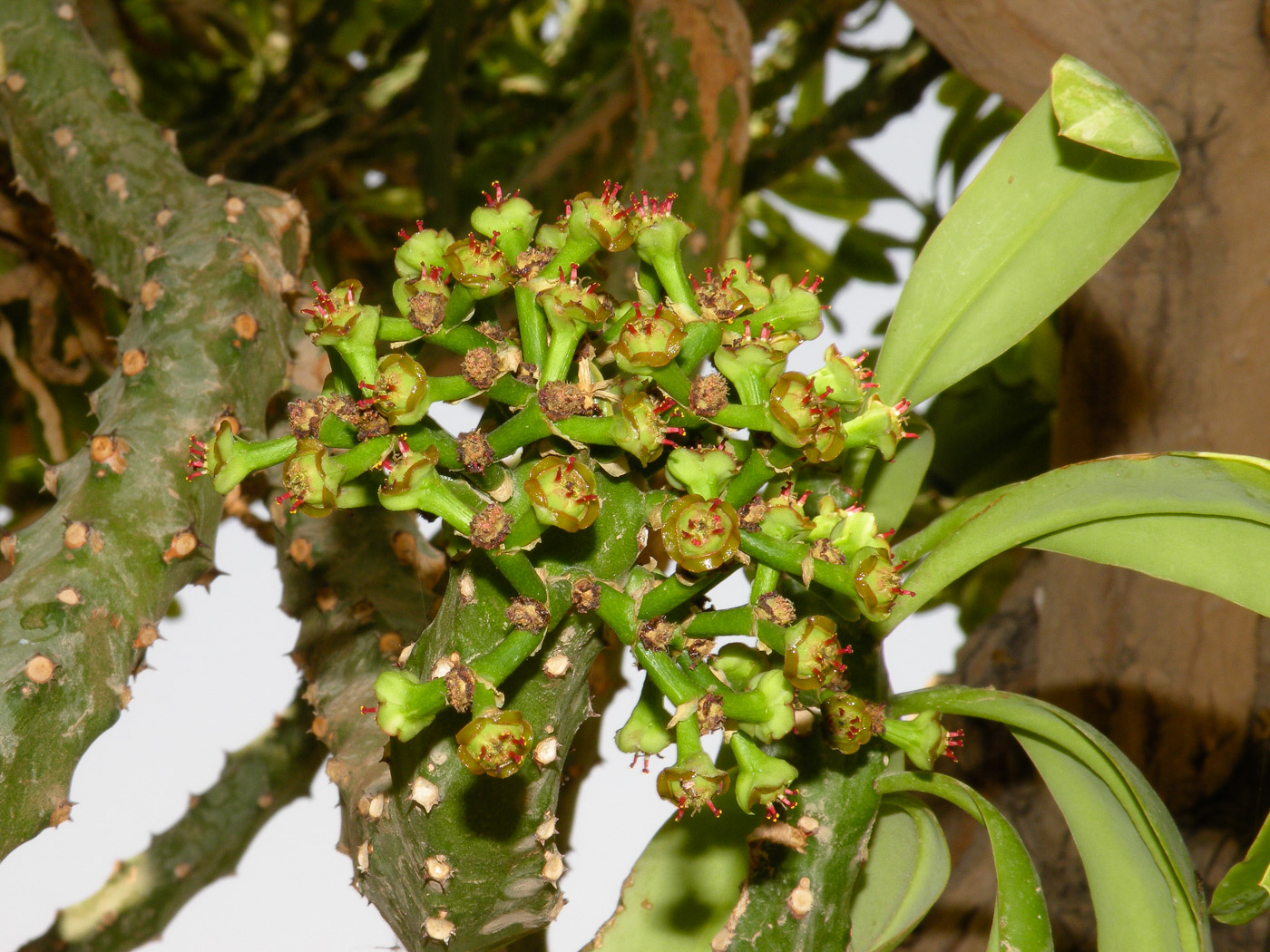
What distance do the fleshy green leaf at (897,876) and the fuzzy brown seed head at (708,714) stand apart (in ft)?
0.94

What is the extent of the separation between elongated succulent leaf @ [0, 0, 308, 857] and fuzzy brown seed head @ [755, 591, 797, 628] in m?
0.38

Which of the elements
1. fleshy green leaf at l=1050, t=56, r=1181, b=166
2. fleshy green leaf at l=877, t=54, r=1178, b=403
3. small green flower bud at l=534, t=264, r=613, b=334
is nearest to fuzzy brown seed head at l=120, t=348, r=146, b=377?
small green flower bud at l=534, t=264, r=613, b=334

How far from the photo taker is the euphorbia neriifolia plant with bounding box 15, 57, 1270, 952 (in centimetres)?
47

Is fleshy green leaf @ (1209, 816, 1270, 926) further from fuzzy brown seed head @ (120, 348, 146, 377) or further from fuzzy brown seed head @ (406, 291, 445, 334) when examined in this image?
fuzzy brown seed head @ (120, 348, 146, 377)

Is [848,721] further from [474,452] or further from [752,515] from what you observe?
[474,452]

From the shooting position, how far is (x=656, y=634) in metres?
0.49

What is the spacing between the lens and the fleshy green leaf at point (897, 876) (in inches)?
27.4

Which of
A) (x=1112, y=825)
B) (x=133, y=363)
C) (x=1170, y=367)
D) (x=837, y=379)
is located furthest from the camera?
(x=1170, y=367)

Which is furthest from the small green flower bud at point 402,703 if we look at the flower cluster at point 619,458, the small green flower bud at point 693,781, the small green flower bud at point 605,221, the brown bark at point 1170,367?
the brown bark at point 1170,367

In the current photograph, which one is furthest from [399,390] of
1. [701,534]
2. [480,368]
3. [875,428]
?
[875,428]

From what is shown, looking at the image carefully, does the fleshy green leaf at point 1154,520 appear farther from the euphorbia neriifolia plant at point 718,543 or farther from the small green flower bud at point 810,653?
the small green flower bud at point 810,653

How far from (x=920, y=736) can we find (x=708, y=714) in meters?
0.19

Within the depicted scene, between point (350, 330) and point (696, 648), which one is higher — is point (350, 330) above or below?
above

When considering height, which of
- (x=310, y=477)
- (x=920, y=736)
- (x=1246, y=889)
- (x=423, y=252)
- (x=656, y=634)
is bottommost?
(x=1246, y=889)
